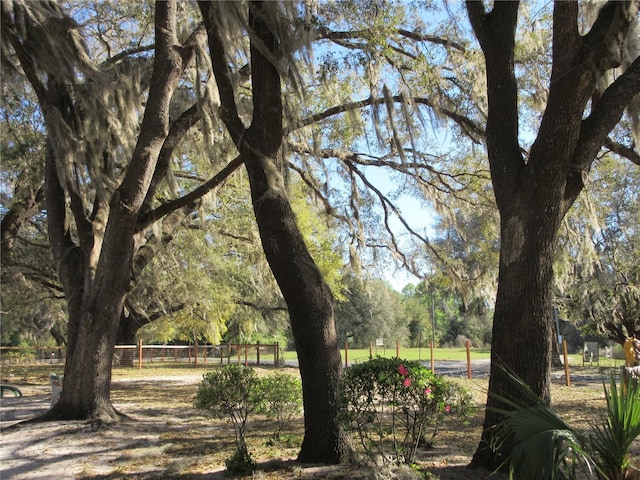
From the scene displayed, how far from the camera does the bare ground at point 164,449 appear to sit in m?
4.99

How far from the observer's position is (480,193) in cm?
979

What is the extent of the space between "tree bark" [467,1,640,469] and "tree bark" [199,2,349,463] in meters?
1.45

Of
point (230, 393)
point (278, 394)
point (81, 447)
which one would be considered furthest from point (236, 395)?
point (81, 447)

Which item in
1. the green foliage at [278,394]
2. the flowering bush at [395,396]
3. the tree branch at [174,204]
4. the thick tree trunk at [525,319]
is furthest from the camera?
the tree branch at [174,204]

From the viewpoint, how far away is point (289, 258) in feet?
16.7

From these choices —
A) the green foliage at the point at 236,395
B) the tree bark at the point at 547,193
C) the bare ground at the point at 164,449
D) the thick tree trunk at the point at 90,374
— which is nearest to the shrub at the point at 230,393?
the green foliage at the point at 236,395

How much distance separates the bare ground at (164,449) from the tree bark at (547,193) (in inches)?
20.9

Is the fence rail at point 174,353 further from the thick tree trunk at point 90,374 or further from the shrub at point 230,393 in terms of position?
the shrub at point 230,393

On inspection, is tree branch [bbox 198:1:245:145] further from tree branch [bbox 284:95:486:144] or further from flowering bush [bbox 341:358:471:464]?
flowering bush [bbox 341:358:471:464]

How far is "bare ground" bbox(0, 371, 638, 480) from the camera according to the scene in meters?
4.99

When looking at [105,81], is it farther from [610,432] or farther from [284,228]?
[610,432]

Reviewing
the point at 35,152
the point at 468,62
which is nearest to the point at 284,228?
the point at 468,62

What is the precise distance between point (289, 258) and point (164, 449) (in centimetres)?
299

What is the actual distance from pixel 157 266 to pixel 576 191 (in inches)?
487
